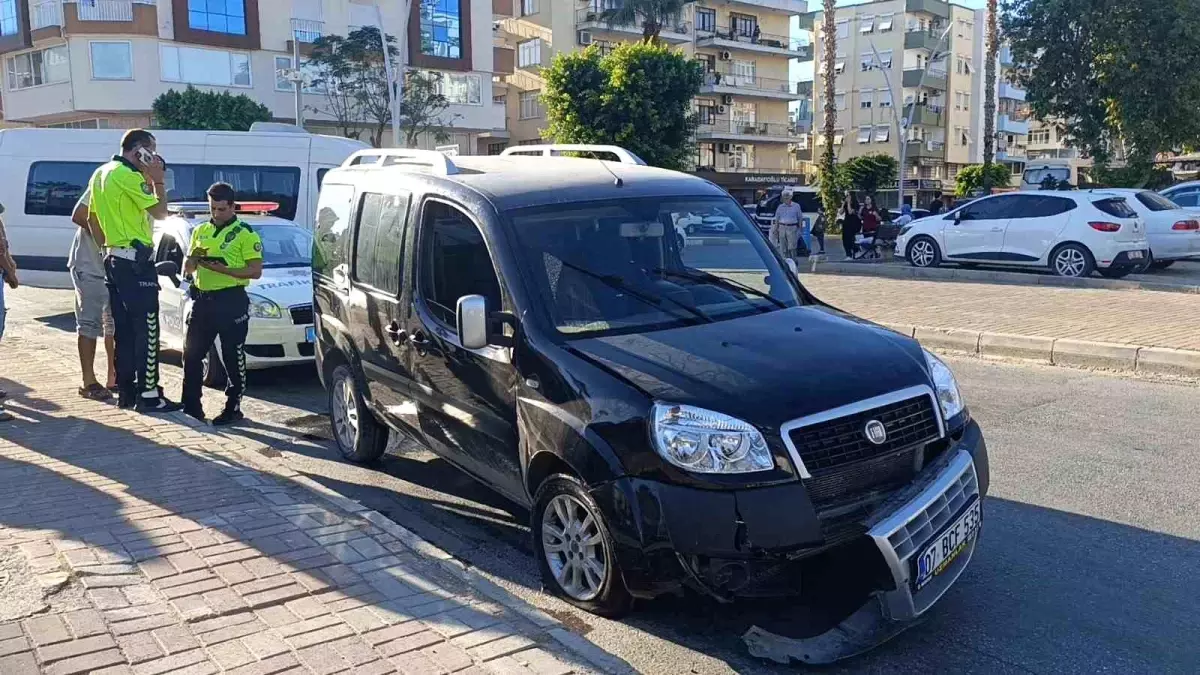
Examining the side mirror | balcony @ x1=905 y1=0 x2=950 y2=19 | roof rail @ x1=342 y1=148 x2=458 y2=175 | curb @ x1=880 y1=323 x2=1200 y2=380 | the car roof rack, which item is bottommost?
curb @ x1=880 y1=323 x2=1200 y2=380

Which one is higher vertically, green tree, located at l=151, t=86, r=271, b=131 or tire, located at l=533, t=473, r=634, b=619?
green tree, located at l=151, t=86, r=271, b=131

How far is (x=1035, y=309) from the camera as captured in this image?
12.0 m

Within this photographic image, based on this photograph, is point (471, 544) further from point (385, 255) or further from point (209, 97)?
point (209, 97)

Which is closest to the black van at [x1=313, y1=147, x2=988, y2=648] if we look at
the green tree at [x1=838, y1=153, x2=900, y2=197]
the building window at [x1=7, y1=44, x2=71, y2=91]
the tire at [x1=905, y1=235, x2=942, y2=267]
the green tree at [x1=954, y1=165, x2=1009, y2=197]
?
the tire at [x1=905, y1=235, x2=942, y2=267]

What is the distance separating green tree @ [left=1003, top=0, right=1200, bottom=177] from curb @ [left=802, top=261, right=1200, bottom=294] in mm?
13074

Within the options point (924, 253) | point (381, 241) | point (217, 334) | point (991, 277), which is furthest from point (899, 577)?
point (924, 253)

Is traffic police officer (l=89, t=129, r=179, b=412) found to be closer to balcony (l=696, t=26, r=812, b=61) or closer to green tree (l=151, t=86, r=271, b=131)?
green tree (l=151, t=86, r=271, b=131)

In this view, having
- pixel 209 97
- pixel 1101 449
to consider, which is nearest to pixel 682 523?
pixel 1101 449

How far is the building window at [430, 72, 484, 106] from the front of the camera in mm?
47656

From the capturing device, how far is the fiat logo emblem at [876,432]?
3.74 meters

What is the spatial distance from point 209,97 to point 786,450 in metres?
39.1

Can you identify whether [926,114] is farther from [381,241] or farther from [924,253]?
[381,241]

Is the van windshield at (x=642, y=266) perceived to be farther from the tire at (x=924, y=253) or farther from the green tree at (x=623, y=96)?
the green tree at (x=623, y=96)

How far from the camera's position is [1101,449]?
20.9 ft
